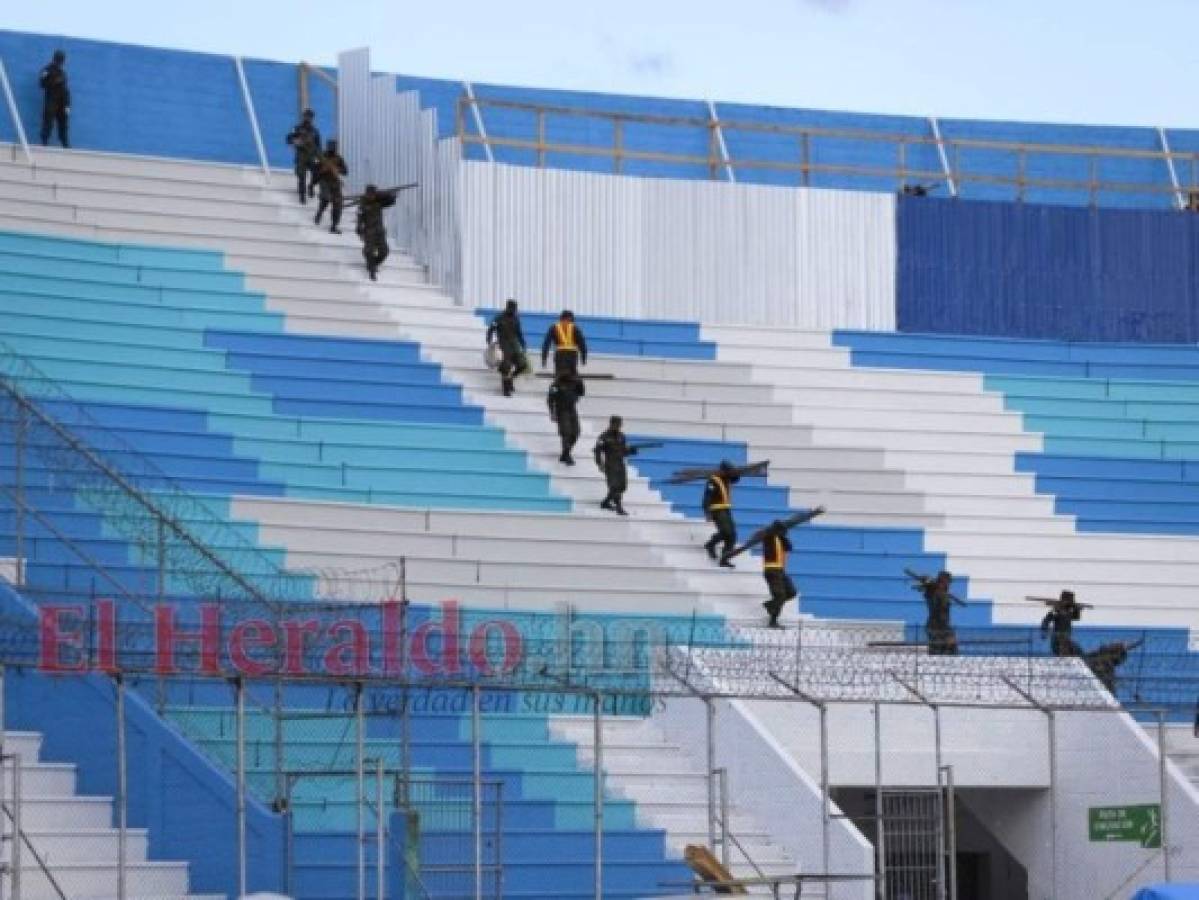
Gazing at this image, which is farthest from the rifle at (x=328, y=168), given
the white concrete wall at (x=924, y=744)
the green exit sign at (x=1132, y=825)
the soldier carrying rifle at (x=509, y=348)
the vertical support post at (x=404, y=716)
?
the green exit sign at (x=1132, y=825)

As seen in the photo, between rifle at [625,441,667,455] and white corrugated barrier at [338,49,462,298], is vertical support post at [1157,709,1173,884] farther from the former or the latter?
white corrugated barrier at [338,49,462,298]

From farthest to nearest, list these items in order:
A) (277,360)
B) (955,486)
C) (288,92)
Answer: (288,92)
(955,486)
(277,360)

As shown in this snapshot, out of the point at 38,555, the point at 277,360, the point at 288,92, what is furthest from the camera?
the point at 288,92

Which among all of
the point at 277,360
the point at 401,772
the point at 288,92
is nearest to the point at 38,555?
the point at 401,772

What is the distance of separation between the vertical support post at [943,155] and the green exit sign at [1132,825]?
1525 cm

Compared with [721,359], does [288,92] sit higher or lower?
higher

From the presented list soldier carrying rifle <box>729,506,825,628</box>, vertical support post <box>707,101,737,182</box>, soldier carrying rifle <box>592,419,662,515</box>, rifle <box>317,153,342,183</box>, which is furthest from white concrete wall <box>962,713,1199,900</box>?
vertical support post <box>707,101,737,182</box>

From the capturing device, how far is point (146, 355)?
33.7 m

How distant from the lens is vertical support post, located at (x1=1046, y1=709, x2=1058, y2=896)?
28.3 metres

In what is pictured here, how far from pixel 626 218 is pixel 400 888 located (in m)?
17.1

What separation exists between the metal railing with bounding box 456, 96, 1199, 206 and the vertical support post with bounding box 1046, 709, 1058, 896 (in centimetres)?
1296

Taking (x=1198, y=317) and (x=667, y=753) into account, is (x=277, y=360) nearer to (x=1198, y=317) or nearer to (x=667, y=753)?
(x=667, y=753)

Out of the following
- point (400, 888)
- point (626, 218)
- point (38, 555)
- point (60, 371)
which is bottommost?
point (400, 888)

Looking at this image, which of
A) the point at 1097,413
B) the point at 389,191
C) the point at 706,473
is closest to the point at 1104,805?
the point at 706,473
